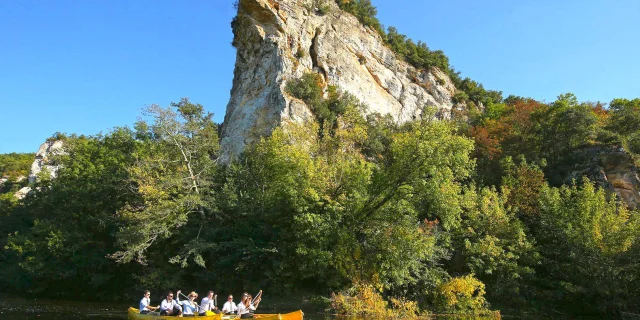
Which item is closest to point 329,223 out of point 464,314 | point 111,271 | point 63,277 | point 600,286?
point 464,314

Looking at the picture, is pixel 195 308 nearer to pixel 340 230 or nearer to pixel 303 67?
pixel 340 230

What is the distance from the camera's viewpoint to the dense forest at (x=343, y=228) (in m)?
20.4

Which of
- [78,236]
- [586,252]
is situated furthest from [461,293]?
[78,236]

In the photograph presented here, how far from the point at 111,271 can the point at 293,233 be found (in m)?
12.4

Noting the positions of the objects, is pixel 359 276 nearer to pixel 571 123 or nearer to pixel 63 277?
pixel 63 277

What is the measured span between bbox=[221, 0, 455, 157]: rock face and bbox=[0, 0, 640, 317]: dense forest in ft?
24.5

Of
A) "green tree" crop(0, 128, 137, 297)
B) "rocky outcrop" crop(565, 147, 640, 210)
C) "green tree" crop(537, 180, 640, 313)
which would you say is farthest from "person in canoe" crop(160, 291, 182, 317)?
"rocky outcrop" crop(565, 147, 640, 210)

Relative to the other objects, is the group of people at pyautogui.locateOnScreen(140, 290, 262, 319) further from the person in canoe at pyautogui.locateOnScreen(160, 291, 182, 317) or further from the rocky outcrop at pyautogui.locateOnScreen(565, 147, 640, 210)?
the rocky outcrop at pyautogui.locateOnScreen(565, 147, 640, 210)

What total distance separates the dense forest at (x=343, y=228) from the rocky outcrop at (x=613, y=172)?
30 centimetres

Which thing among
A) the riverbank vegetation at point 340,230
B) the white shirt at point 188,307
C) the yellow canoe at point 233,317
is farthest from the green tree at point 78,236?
the white shirt at point 188,307

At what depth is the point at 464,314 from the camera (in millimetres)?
20750

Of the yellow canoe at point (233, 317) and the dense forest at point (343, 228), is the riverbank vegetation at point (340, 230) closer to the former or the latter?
the dense forest at point (343, 228)

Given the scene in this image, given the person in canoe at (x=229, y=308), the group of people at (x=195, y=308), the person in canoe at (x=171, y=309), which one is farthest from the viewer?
the person in canoe at (x=229, y=308)

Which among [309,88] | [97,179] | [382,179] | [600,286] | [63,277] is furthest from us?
[309,88]
